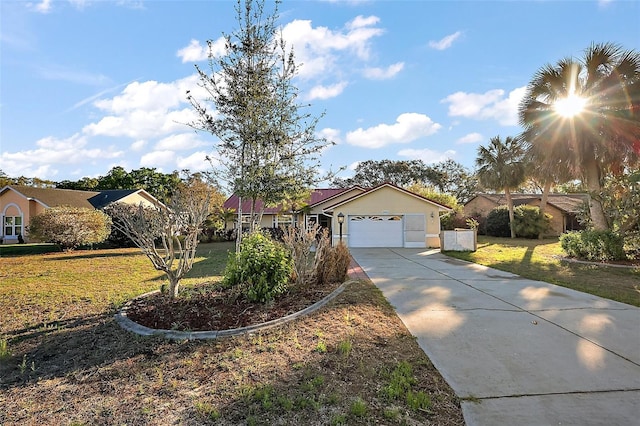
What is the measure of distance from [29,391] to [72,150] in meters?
13.3

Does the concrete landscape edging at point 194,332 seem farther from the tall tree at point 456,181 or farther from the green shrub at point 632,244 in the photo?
the tall tree at point 456,181

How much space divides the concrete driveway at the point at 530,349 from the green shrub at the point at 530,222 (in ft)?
66.6

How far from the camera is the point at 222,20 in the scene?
7629 mm

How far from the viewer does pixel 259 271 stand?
606cm

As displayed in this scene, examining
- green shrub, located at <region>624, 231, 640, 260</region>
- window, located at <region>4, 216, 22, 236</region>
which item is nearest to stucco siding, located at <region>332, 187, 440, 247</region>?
green shrub, located at <region>624, 231, 640, 260</region>

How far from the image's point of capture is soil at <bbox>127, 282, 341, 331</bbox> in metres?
5.09

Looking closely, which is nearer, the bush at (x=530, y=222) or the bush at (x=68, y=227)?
the bush at (x=68, y=227)

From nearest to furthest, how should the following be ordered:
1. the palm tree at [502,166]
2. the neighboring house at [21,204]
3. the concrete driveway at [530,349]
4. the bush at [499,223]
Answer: the concrete driveway at [530,349] < the neighboring house at [21,204] < the palm tree at [502,166] < the bush at [499,223]

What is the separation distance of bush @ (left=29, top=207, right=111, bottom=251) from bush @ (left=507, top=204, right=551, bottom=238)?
29.3 metres

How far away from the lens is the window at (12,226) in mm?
25359

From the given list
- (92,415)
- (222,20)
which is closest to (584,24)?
(222,20)

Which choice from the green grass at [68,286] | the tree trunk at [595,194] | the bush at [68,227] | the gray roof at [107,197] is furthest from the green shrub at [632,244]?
the gray roof at [107,197]

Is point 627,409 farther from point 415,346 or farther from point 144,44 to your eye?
point 144,44

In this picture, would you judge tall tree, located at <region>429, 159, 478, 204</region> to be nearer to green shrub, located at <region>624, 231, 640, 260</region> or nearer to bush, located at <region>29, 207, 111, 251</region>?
green shrub, located at <region>624, 231, 640, 260</region>
